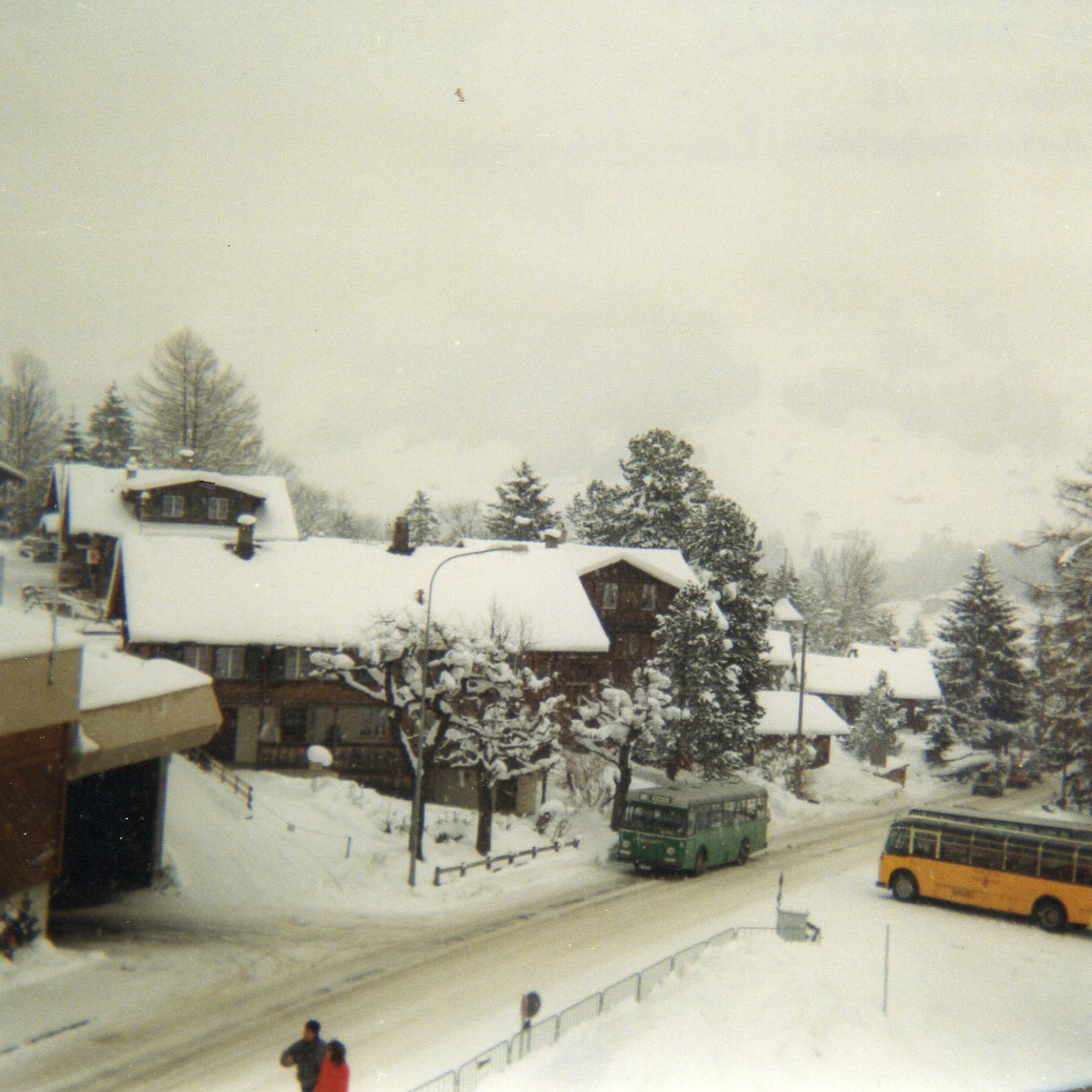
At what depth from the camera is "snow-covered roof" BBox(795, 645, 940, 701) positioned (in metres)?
72.6

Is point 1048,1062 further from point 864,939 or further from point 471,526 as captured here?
point 471,526

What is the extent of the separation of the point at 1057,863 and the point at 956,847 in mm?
2404

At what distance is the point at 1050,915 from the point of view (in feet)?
77.7

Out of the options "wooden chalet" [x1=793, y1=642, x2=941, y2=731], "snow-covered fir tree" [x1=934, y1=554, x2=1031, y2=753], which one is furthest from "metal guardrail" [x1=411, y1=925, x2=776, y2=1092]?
"wooden chalet" [x1=793, y1=642, x2=941, y2=731]

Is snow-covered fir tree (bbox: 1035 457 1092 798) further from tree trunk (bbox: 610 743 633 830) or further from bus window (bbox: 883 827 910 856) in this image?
tree trunk (bbox: 610 743 633 830)

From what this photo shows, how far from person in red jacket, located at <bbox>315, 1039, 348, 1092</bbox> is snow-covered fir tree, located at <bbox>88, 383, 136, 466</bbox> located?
39013 mm

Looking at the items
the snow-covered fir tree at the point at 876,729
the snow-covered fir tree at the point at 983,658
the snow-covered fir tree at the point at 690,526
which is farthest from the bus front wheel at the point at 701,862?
the snow-covered fir tree at the point at 876,729

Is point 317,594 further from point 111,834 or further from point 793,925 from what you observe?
point 793,925

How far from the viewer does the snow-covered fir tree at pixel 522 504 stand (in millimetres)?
61250

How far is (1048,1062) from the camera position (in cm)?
1438

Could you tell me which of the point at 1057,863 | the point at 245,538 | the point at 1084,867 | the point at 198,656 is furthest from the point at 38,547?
the point at 1084,867

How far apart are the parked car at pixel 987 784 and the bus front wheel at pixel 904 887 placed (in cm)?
3194

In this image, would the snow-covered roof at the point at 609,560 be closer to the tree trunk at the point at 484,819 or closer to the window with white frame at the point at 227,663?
the window with white frame at the point at 227,663

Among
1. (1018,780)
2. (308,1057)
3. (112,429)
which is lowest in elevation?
(1018,780)
